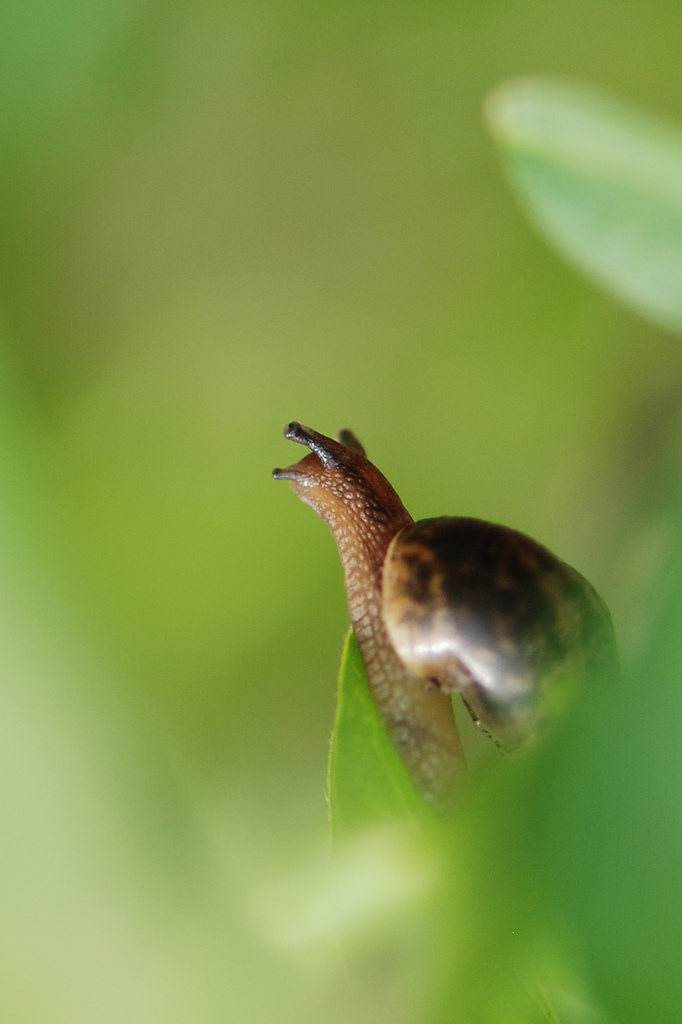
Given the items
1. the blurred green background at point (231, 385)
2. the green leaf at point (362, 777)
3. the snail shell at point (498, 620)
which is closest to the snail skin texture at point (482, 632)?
the snail shell at point (498, 620)

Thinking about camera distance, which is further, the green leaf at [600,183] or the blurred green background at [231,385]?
the blurred green background at [231,385]

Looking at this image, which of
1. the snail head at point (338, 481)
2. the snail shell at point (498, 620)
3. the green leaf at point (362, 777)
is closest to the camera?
the green leaf at point (362, 777)

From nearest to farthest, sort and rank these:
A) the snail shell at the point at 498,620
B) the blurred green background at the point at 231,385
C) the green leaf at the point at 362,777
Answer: the green leaf at the point at 362,777 < the snail shell at the point at 498,620 < the blurred green background at the point at 231,385

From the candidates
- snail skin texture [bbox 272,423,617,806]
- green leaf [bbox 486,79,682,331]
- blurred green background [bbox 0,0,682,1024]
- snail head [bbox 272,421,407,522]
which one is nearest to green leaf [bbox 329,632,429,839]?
snail skin texture [bbox 272,423,617,806]

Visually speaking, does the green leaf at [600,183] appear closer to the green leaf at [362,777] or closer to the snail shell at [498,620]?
the snail shell at [498,620]

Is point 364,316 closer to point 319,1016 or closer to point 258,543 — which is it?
point 258,543

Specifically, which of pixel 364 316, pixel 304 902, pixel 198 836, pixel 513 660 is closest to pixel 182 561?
pixel 198 836

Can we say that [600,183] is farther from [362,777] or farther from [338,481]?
[362,777]
